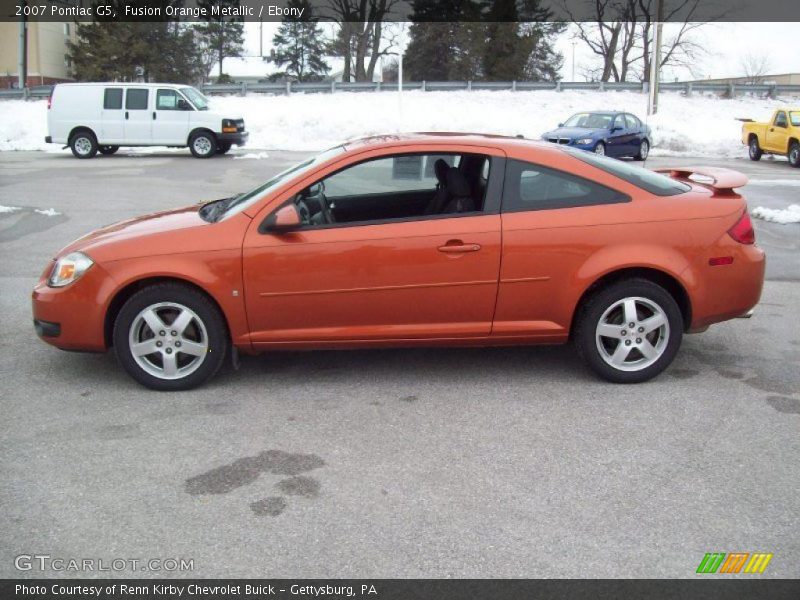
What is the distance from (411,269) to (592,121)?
65.4ft

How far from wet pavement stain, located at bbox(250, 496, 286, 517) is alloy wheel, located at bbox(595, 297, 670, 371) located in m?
2.32

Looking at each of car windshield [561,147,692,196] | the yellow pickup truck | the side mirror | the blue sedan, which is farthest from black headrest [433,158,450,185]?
the yellow pickup truck

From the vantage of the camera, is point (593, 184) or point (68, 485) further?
point (593, 184)

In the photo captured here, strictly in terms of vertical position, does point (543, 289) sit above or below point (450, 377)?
above

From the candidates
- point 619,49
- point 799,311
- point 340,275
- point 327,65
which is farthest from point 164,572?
point 327,65

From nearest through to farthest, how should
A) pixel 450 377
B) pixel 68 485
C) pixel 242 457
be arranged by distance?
1. pixel 68 485
2. pixel 242 457
3. pixel 450 377

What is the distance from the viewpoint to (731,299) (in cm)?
496

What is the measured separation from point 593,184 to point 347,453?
228cm

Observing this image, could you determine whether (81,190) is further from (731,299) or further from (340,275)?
(731,299)

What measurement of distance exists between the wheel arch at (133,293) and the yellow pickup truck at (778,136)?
22.2 m

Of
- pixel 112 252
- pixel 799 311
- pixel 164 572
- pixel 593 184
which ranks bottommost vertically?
pixel 164 572

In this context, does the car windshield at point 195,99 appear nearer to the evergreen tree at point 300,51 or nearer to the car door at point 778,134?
the car door at point 778,134

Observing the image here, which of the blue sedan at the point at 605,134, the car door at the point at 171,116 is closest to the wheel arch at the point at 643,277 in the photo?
the blue sedan at the point at 605,134

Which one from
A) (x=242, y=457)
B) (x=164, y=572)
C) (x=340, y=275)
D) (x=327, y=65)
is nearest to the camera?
(x=164, y=572)
